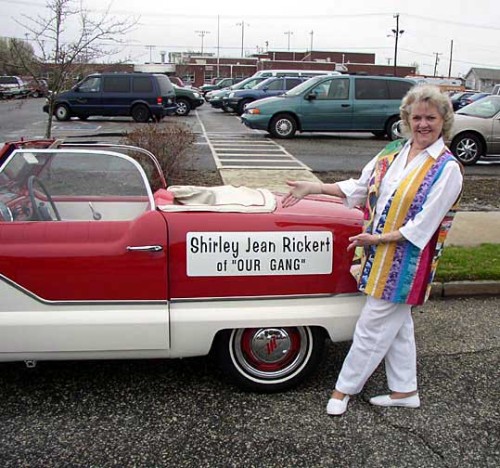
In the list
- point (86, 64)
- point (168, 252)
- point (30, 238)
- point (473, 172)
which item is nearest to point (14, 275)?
point (30, 238)

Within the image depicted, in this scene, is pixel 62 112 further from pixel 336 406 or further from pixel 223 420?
pixel 336 406

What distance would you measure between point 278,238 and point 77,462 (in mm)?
1507

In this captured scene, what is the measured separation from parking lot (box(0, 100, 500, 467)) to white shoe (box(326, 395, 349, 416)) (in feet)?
0.14

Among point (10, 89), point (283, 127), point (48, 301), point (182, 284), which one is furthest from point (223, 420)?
point (10, 89)

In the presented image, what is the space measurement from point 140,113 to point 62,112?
271 cm

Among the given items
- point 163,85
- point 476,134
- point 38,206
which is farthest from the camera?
point 163,85

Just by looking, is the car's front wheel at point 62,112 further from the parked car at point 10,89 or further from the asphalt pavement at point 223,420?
the asphalt pavement at point 223,420

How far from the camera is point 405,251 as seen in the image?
304cm

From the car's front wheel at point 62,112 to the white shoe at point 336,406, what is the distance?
64.2 feet

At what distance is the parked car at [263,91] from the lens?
891 inches

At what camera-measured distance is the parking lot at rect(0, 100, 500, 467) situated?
2.94 meters

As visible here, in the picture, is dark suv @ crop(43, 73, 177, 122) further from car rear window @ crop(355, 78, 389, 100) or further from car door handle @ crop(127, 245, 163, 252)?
car door handle @ crop(127, 245, 163, 252)

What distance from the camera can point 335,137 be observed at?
1823 centimetres

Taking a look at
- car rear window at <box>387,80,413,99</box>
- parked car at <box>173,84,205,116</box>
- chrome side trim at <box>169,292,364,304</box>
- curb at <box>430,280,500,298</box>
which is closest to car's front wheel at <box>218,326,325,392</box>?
chrome side trim at <box>169,292,364,304</box>
